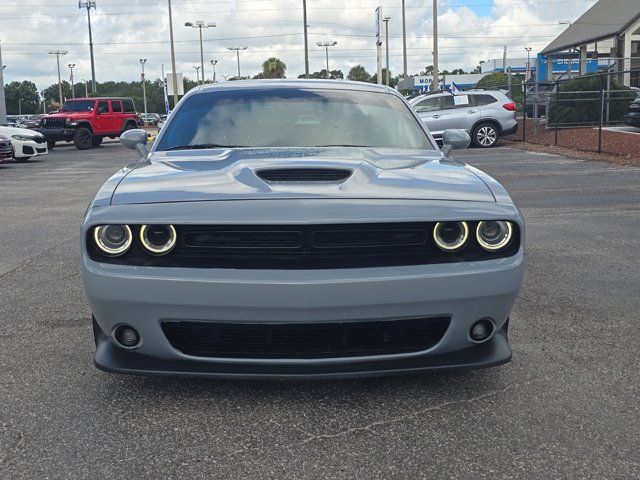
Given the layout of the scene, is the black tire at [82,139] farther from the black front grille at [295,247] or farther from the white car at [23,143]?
the black front grille at [295,247]

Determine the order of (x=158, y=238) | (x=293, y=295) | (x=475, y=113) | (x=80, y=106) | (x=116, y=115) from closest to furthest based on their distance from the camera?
(x=293, y=295)
(x=158, y=238)
(x=475, y=113)
(x=80, y=106)
(x=116, y=115)

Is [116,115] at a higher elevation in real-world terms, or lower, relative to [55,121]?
higher

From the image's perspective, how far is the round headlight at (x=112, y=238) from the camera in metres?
3.04

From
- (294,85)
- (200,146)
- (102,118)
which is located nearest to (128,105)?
(102,118)

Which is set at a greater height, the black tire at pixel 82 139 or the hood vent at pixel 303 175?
the hood vent at pixel 303 175

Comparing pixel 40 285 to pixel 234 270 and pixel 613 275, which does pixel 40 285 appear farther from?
pixel 613 275

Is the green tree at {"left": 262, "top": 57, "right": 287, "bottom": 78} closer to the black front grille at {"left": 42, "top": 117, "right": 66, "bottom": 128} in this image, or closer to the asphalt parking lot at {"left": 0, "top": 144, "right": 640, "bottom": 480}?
the black front grille at {"left": 42, "top": 117, "right": 66, "bottom": 128}

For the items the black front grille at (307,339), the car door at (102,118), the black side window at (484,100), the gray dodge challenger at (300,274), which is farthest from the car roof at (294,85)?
the car door at (102,118)

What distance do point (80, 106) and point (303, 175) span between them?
89.7ft

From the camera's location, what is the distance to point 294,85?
4852mm

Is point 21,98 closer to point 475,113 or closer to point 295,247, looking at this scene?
point 475,113

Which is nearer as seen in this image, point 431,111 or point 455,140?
point 455,140

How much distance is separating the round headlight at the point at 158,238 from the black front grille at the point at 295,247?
24 millimetres

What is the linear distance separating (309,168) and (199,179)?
49 cm
